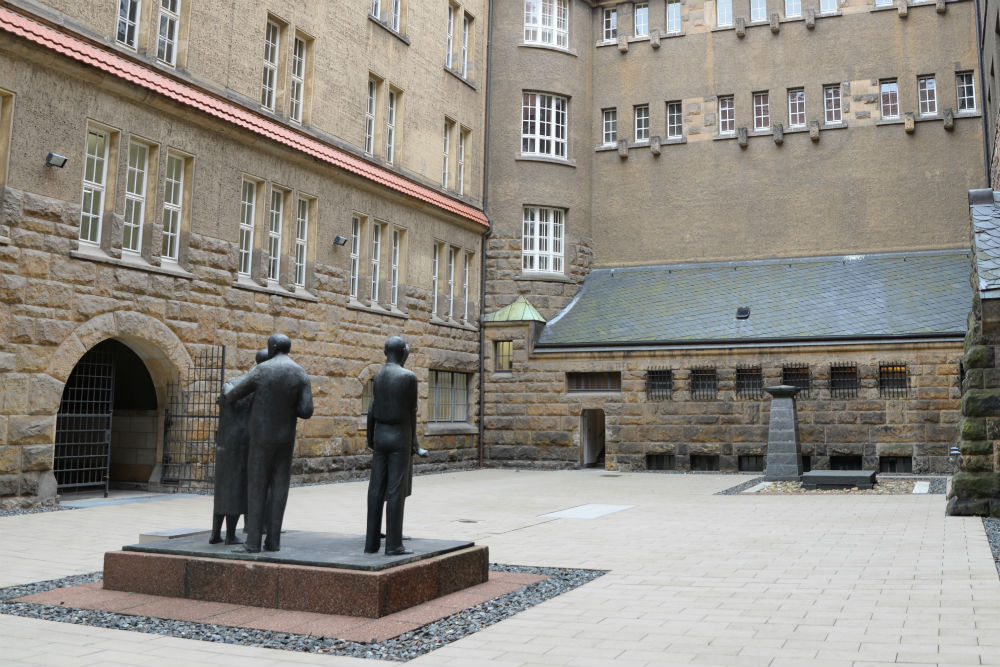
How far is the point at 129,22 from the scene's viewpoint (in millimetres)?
16109

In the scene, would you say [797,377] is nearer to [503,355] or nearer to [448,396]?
[503,355]

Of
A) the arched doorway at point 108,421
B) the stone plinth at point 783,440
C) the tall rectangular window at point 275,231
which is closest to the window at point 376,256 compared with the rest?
the tall rectangular window at point 275,231

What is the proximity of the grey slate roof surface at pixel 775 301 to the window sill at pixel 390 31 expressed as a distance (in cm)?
927

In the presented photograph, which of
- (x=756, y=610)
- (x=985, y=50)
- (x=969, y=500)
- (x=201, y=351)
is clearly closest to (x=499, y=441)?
(x=201, y=351)

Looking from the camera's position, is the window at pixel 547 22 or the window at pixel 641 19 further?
the window at pixel 641 19

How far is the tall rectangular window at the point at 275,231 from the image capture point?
19.5 metres

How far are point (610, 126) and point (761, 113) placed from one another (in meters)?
4.94

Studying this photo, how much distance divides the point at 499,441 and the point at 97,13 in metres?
16.1

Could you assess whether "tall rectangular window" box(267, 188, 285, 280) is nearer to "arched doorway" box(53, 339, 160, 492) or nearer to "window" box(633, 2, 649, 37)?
"arched doorway" box(53, 339, 160, 492)

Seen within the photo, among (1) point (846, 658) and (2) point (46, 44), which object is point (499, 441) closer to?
(2) point (46, 44)

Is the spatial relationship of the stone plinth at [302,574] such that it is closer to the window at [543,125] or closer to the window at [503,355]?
the window at [503,355]

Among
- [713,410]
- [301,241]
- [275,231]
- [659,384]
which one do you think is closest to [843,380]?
[713,410]

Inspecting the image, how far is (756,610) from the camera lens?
6.93 meters

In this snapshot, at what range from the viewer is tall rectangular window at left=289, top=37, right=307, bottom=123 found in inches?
794
